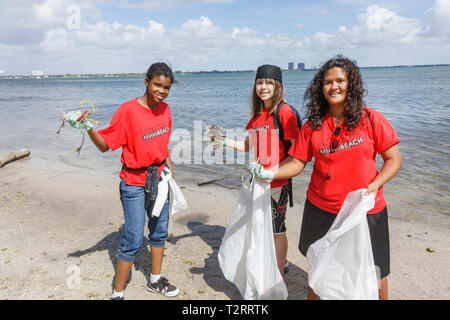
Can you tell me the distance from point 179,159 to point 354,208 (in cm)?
705

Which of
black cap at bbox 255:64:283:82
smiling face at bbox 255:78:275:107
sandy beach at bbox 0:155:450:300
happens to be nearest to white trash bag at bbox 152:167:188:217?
sandy beach at bbox 0:155:450:300

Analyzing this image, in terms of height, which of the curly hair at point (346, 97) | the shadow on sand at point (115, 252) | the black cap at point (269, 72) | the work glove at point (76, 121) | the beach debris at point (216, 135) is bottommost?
the shadow on sand at point (115, 252)

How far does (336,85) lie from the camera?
7.16 ft

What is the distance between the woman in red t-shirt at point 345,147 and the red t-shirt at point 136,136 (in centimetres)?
122

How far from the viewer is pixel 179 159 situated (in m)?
8.84

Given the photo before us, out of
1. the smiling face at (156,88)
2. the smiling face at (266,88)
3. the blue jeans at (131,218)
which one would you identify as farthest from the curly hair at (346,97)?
the blue jeans at (131,218)

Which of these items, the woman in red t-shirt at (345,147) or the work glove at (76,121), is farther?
the work glove at (76,121)

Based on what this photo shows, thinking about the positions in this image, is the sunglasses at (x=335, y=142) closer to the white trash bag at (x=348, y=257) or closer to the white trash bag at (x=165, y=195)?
the white trash bag at (x=348, y=257)

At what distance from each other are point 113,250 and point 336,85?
10.6 ft

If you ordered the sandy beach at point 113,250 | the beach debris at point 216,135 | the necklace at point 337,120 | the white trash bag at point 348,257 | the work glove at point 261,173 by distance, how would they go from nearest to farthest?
1. the white trash bag at point 348,257
2. the necklace at point 337,120
3. the work glove at point 261,173
4. the beach debris at point 216,135
5. the sandy beach at point 113,250

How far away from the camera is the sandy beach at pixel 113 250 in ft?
10.4

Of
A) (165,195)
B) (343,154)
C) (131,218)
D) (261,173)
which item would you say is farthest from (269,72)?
(131,218)

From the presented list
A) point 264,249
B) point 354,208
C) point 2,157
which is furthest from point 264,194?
point 2,157
